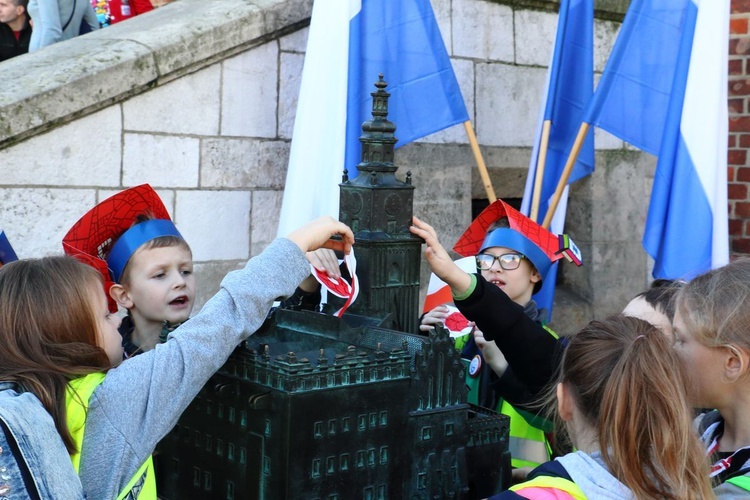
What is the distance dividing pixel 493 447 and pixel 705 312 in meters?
0.59

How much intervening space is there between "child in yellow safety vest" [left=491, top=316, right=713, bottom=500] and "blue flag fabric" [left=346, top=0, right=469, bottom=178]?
112 inches

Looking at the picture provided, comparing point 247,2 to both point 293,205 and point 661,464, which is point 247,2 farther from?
point 661,464

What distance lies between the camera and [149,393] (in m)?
2.09

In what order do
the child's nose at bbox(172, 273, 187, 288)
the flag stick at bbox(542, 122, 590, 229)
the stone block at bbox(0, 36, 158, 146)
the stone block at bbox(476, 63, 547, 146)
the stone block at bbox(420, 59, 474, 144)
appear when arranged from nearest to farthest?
1. the child's nose at bbox(172, 273, 187, 288)
2. the stone block at bbox(0, 36, 158, 146)
3. the flag stick at bbox(542, 122, 590, 229)
4. the stone block at bbox(420, 59, 474, 144)
5. the stone block at bbox(476, 63, 547, 146)

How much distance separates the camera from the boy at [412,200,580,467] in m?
2.71

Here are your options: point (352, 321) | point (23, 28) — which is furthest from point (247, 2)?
point (352, 321)

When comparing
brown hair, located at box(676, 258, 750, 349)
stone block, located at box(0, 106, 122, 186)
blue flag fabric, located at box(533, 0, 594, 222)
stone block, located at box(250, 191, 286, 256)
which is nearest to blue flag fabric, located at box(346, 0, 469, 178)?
stone block, located at box(250, 191, 286, 256)

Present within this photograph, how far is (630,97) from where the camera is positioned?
198 inches

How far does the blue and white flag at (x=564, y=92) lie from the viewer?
5.23 metres

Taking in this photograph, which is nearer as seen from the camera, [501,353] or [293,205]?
[501,353]

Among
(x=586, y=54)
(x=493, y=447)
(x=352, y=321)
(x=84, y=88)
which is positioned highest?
(x=586, y=54)

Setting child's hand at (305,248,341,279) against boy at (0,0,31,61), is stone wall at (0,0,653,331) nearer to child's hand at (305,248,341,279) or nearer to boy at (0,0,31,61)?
boy at (0,0,31,61)

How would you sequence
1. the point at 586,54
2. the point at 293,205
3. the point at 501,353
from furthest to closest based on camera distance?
the point at 586,54 → the point at 293,205 → the point at 501,353

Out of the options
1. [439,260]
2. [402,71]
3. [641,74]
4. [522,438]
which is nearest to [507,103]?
[641,74]
